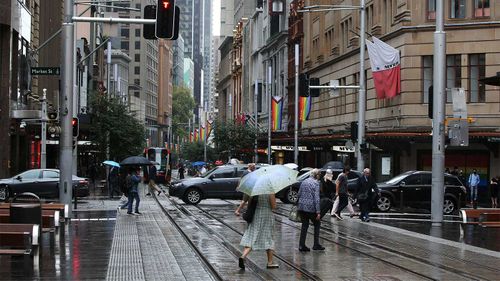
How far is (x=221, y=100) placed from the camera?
164875 millimetres

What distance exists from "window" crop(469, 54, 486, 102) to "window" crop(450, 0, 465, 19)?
87.0 inches

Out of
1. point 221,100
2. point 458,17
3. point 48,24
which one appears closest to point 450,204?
point 458,17

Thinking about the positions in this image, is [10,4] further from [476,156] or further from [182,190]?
[476,156]

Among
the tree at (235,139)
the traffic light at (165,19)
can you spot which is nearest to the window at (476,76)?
the traffic light at (165,19)

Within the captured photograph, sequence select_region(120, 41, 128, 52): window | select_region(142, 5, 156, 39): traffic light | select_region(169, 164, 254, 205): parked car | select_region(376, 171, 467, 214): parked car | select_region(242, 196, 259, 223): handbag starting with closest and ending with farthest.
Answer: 1. select_region(242, 196, 259, 223): handbag
2. select_region(142, 5, 156, 39): traffic light
3. select_region(376, 171, 467, 214): parked car
4. select_region(169, 164, 254, 205): parked car
5. select_region(120, 41, 128, 52): window

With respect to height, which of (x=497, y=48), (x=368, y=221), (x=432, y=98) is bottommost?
(x=368, y=221)

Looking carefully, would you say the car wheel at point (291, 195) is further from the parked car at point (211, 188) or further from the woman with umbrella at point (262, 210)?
the woman with umbrella at point (262, 210)

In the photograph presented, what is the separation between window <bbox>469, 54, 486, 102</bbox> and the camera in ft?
140

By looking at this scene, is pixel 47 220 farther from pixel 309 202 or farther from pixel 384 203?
pixel 384 203

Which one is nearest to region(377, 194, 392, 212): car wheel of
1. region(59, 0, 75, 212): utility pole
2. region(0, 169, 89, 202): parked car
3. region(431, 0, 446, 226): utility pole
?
region(431, 0, 446, 226): utility pole

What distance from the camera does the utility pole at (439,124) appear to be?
25172mm

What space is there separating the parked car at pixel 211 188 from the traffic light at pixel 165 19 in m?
16.7

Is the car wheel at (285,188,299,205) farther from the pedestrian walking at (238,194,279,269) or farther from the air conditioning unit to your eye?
the air conditioning unit

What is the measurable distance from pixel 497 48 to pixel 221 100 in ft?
407
